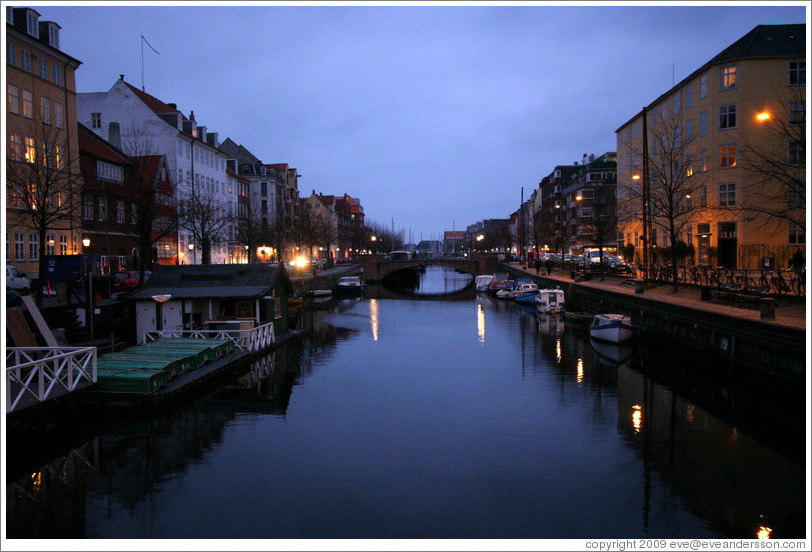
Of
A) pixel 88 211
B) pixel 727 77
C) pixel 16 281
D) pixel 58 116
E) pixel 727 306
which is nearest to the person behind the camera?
pixel 727 306

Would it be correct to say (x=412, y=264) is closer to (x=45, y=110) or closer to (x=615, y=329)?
(x=45, y=110)

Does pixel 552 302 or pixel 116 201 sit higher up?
pixel 116 201

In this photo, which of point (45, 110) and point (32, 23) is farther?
point (45, 110)

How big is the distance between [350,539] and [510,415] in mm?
10661

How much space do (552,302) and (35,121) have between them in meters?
42.5

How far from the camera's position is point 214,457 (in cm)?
1705

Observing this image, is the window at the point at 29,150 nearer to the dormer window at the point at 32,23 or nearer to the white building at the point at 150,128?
the dormer window at the point at 32,23

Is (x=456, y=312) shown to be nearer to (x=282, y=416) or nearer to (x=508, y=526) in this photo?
(x=282, y=416)

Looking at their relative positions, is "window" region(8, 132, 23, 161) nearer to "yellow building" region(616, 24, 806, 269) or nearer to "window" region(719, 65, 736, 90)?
"yellow building" region(616, 24, 806, 269)

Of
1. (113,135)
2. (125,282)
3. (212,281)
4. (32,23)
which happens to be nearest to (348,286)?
(113,135)

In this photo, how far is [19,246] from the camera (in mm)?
39875

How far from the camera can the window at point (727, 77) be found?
163 feet

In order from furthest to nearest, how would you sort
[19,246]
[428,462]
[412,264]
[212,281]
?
[412,264] → [19,246] → [212,281] → [428,462]

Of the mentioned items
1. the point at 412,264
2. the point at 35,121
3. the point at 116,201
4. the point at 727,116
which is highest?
the point at 727,116
